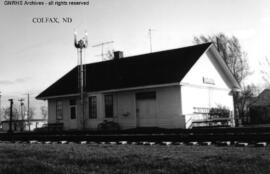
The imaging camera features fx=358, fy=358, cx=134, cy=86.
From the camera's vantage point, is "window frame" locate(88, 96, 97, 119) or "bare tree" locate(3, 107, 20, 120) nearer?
"window frame" locate(88, 96, 97, 119)

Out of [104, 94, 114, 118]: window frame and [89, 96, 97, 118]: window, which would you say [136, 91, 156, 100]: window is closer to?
[104, 94, 114, 118]: window frame

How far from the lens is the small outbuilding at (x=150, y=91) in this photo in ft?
74.5

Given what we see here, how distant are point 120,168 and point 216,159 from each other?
6.41 ft

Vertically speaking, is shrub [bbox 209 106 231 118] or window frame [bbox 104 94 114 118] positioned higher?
window frame [bbox 104 94 114 118]

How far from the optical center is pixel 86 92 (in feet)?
88.3

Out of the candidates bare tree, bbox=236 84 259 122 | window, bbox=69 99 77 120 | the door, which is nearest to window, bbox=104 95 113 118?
the door

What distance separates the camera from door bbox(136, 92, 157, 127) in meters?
23.2

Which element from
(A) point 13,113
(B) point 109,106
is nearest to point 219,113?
(B) point 109,106

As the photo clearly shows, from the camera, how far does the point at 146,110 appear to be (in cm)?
2359

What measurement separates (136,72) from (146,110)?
3.51m

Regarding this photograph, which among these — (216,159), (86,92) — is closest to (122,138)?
(216,159)

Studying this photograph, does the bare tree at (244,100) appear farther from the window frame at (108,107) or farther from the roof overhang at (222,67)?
the window frame at (108,107)

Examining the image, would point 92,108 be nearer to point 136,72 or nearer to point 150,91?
point 136,72

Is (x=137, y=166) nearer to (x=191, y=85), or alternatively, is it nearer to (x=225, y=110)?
(x=191, y=85)
